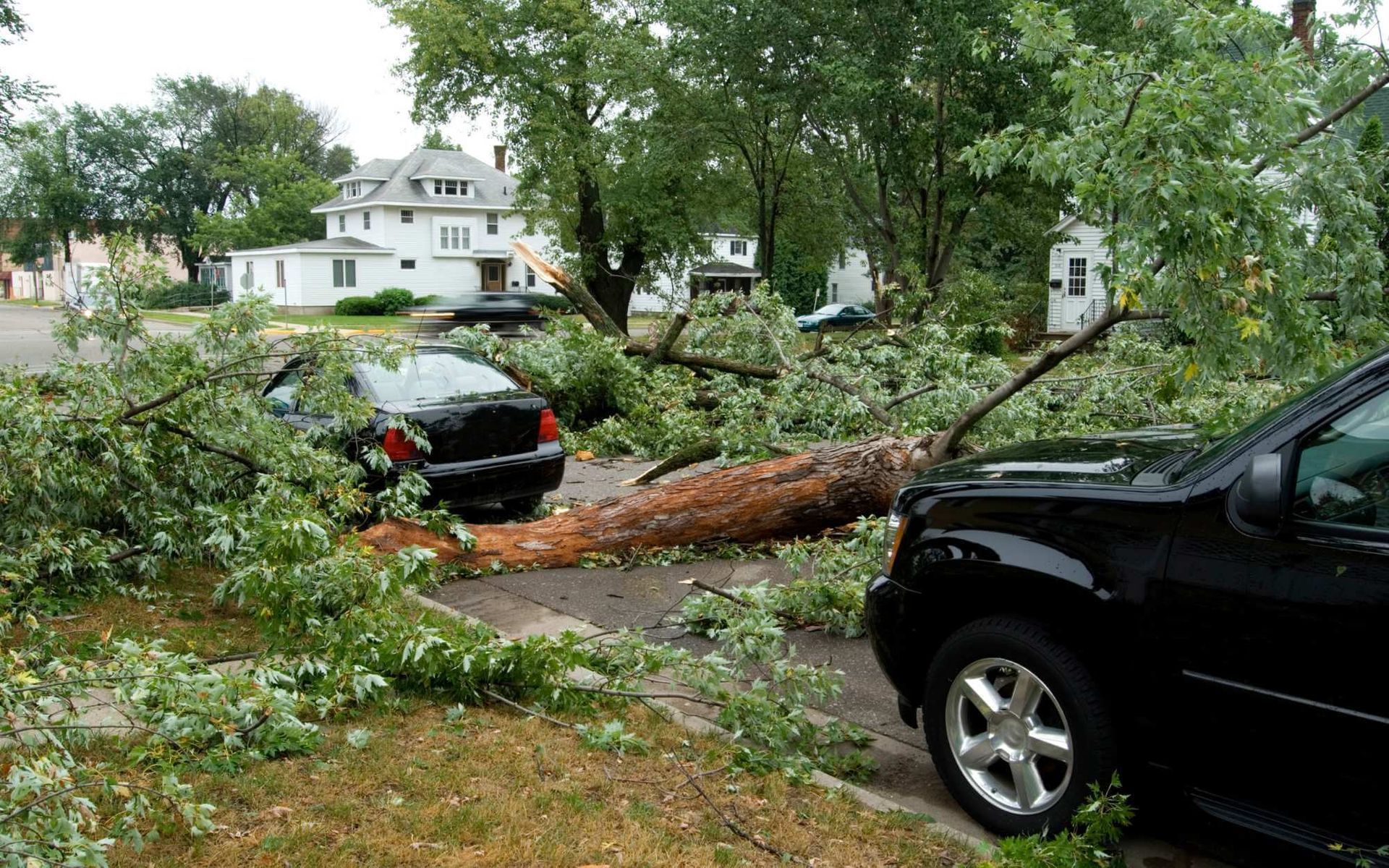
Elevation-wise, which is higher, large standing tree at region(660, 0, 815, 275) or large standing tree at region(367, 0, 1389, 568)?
large standing tree at region(660, 0, 815, 275)

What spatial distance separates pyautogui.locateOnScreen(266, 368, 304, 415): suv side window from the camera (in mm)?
7699

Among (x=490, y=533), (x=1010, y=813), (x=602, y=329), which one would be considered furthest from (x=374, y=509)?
(x=602, y=329)

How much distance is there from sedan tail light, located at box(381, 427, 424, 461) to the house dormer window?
199ft

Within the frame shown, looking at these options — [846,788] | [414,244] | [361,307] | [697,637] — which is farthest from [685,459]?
[414,244]

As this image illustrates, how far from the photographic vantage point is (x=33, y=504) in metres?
6.51

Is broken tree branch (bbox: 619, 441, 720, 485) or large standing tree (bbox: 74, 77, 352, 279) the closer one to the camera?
broken tree branch (bbox: 619, 441, 720, 485)

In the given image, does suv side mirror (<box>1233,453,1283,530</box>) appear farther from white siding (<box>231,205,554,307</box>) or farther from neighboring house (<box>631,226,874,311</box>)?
white siding (<box>231,205,554,307</box>)

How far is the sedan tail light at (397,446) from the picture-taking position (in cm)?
826

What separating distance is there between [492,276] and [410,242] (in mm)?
5226

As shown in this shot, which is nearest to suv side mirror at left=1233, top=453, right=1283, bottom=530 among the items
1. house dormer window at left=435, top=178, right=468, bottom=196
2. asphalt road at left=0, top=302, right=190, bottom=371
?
asphalt road at left=0, top=302, right=190, bottom=371

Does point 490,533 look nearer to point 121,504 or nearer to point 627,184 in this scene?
point 121,504

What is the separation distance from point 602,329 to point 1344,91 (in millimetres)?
10260

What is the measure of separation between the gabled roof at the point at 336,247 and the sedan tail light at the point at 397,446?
181ft

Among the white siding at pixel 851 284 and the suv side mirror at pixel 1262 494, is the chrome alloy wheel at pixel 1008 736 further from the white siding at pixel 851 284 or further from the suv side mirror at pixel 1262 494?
the white siding at pixel 851 284
